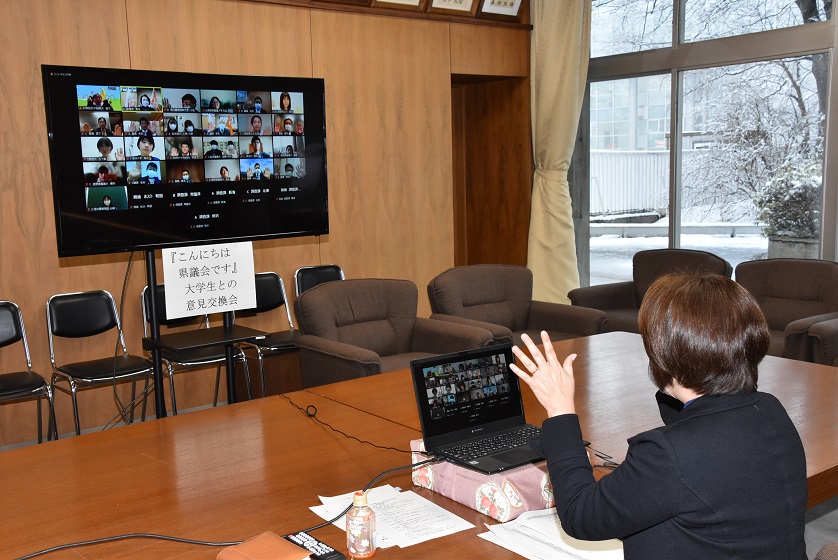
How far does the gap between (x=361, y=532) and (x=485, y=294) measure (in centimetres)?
374

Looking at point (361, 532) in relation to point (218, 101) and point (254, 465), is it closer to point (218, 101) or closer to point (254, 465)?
point (254, 465)

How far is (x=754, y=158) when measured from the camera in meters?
6.04

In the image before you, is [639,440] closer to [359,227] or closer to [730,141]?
[359,227]

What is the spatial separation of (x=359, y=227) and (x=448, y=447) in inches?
164

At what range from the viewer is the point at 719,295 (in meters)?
1.49

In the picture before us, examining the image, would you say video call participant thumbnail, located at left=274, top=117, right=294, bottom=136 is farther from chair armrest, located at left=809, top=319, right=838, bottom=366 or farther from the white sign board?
chair armrest, located at left=809, top=319, right=838, bottom=366

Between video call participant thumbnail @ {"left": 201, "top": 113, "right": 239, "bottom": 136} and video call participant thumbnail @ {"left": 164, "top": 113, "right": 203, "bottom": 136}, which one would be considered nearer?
video call participant thumbnail @ {"left": 164, "top": 113, "right": 203, "bottom": 136}

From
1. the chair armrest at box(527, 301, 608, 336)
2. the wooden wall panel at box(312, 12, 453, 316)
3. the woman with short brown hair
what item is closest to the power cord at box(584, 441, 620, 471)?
the woman with short brown hair

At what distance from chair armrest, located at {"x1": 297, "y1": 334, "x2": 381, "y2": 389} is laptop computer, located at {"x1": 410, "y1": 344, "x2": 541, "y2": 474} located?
5.89 feet

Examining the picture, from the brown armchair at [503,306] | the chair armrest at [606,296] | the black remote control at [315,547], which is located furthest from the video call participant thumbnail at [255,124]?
the black remote control at [315,547]

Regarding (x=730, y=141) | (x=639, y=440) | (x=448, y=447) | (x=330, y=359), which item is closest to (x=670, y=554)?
(x=639, y=440)

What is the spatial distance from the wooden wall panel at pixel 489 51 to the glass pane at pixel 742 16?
54.4 inches

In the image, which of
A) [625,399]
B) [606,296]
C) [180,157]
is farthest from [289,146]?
[625,399]

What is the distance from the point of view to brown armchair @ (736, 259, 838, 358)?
15.4 feet
